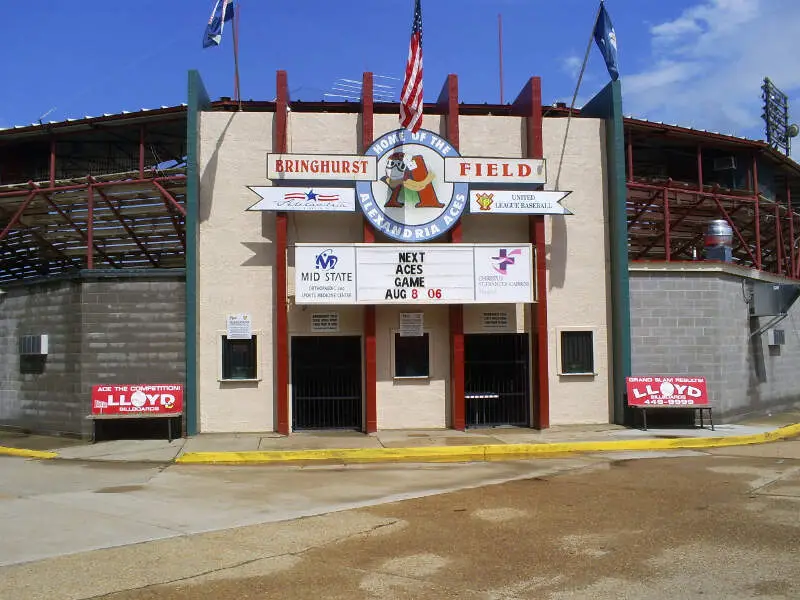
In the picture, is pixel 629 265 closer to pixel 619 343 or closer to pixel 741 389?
pixel 619 343

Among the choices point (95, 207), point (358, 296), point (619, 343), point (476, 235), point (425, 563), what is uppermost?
point (95, 207)

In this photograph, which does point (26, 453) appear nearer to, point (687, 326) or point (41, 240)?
point (41, 240)

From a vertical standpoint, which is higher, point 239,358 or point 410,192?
point 410,192

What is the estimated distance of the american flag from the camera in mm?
16094

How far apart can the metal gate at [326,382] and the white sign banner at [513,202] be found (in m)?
3.98

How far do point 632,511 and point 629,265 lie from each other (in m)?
9.36

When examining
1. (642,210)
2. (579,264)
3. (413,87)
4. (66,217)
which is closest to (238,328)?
(413,87)

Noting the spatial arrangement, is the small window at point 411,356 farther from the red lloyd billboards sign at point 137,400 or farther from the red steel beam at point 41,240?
the red steel beam at point 41,240

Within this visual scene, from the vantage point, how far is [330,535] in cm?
832

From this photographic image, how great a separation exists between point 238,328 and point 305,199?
310 cm

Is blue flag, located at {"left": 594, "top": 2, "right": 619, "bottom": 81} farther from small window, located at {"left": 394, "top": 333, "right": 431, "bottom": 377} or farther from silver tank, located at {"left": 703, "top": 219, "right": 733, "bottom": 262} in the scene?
small window, located at {"left": 394, "top": 333, "right": 431, "bottom": 377}

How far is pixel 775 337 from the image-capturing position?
20.3 meters

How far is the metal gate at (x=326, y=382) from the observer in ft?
56.4

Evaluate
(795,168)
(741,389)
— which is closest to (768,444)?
(741,389)
